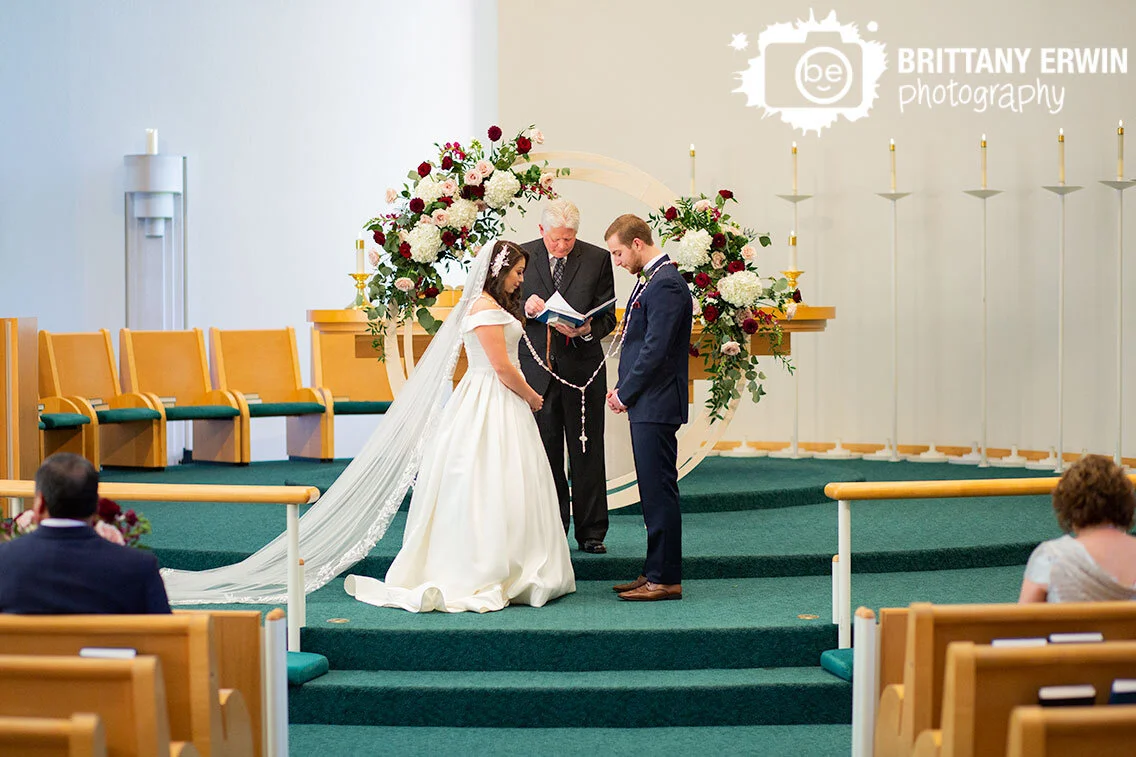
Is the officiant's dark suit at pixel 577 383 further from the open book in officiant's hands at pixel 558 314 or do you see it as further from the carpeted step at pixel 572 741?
the carpeted step at pixel 572 741

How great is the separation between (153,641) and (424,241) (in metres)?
3.50

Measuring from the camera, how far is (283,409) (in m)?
9.45

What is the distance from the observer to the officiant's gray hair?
5734 millimetres

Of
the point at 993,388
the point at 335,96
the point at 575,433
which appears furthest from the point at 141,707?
the point at 335,96

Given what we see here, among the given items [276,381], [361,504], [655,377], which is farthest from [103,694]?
[276,381]

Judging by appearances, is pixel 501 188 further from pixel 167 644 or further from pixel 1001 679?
pixel 1001 679

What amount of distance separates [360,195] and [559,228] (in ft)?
17.7

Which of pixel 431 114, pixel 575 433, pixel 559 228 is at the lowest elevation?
pixel 575 433

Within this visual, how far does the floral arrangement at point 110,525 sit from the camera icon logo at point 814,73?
7.45 m

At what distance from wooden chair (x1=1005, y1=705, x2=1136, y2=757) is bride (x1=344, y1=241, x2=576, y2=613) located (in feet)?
9.25

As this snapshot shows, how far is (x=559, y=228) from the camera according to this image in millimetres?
5754

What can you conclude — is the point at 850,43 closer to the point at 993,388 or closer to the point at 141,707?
the point at 993,388

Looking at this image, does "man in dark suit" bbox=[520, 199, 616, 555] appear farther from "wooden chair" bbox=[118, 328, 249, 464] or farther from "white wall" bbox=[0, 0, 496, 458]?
"white wall" bbox=[0, 0, 496, 458]

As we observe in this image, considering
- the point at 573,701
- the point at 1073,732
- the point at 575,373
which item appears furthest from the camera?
the point at 575,373
